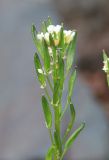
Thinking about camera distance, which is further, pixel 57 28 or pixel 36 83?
pixel 36 83

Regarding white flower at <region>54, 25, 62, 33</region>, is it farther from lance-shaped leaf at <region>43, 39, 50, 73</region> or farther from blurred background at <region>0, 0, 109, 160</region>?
blurred background at <region>0, 0, 109, 160</region>

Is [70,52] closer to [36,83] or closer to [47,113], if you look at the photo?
[47,113]

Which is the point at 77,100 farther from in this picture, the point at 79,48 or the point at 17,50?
the point at 17,50

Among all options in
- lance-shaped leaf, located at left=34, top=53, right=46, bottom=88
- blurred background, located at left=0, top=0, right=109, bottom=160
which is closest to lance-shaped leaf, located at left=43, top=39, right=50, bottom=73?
lance-shaped leaf, located at left=34, top=53, right=46, bottom=88

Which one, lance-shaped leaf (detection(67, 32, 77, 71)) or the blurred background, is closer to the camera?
lance-shaped leaf (detection(67, 32, 77, 71))

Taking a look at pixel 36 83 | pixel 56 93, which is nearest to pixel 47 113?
pixel 56 93

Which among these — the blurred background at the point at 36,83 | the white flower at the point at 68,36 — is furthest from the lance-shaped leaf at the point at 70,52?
the blurred background at the point at 36,83

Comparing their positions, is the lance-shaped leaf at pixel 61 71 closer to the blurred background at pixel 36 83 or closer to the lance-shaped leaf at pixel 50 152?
the lance-shaped leaf at pixel 50 152

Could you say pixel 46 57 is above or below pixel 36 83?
above
